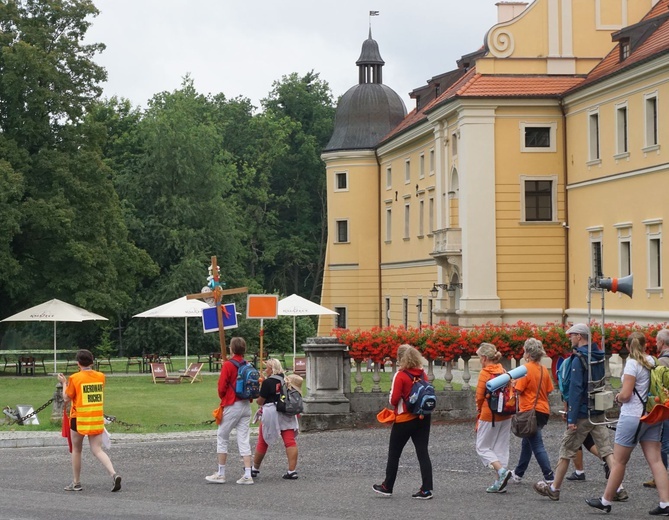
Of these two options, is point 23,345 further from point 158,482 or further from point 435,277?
point 158,482

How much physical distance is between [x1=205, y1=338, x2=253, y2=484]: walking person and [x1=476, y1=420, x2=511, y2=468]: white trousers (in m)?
2.69

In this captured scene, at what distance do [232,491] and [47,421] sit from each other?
10.9 metres

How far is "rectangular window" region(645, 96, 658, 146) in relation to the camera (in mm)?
37938

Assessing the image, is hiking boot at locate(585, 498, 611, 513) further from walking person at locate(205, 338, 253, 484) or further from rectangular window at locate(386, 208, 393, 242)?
rectangular window at locate(386, 208, 393, 242)

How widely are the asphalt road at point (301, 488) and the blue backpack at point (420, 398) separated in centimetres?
92

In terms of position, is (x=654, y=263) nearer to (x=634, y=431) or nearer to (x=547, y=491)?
(x=547, y=491)

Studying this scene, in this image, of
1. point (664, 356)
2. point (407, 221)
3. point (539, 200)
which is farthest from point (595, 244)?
point (664, 356)

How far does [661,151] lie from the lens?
37125 millimetres

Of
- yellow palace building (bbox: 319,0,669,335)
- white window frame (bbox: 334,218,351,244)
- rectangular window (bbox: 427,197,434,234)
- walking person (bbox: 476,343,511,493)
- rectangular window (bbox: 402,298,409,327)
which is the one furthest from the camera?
white window frame (bbox: 334,218,351,244)

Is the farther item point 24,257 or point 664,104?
point 24,257

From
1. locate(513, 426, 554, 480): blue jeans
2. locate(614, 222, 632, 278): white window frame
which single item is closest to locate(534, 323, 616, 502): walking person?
locate(513, 426, 554, 480): blue jeans

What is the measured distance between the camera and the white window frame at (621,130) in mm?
39938

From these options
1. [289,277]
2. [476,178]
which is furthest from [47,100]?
[289,277]

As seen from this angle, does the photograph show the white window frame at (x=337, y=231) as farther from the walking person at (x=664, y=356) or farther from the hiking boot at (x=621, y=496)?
the walking person at (x=664, y=356)
